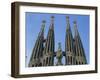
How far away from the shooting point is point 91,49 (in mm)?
1754

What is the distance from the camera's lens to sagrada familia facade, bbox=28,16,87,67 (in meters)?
1.58

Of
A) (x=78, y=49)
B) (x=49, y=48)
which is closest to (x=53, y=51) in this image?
(x=49, y=48)

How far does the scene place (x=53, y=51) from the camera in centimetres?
162

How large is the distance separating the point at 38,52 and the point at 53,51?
0.10 meters

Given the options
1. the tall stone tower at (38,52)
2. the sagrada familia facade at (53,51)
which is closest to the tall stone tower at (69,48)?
the sagrada familia facade at (53,51)

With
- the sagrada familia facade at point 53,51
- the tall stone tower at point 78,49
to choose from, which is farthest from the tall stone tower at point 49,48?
the tall stone tower at point 78,49

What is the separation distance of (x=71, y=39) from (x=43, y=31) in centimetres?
21

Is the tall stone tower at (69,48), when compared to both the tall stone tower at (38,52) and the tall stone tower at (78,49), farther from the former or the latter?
the tall stone tower at (38,52)

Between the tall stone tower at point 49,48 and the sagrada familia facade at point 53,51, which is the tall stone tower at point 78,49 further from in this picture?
the tall stone tower at point 49,48

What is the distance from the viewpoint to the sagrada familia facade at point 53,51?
1.58m

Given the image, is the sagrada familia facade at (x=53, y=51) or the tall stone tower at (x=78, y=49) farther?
the tall stone tower at (x=78, y=49)

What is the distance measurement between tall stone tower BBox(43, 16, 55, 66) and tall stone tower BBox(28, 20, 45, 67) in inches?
1.2

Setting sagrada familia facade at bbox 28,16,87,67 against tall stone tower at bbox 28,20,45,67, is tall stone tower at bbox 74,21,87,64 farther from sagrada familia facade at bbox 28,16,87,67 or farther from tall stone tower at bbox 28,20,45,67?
tall stone tower at bbox 28,20,45,67

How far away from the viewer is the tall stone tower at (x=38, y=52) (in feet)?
5.14
